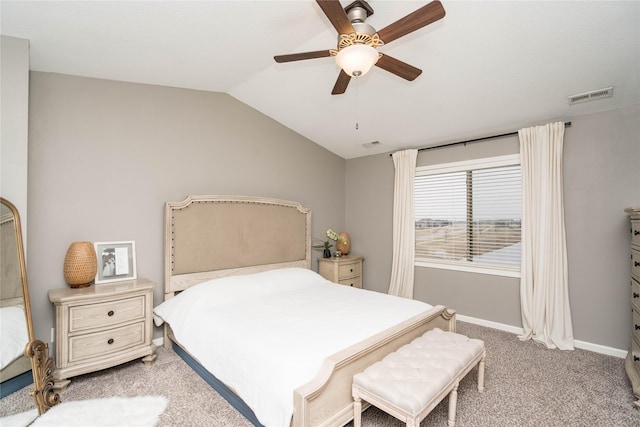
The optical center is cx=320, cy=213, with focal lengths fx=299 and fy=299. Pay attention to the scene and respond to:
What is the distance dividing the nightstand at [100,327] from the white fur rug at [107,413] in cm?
31

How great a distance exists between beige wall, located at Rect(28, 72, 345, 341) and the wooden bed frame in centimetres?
18

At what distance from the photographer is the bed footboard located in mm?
1488

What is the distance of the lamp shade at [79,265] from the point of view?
2502 mm

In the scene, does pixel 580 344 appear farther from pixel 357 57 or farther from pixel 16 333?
pixel 16 333

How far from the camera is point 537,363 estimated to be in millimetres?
2764

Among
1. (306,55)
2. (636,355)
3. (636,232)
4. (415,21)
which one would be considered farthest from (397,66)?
(636,355)

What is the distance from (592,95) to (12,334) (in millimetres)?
4799

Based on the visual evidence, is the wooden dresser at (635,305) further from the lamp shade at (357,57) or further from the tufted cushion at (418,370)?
the lamp shade at (357,57)

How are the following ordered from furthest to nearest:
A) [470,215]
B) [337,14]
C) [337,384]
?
[470,215] → [337,384] → [337,14]

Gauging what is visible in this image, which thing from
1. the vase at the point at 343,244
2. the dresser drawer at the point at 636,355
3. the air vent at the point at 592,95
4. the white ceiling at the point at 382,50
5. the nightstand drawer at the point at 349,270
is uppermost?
the white ceiling at the point at 382,50

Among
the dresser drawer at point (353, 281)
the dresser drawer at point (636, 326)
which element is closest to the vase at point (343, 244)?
the dresser drawer at point (353, 281)

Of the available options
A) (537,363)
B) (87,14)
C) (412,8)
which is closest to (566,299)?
(537,363)

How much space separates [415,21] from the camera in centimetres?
162

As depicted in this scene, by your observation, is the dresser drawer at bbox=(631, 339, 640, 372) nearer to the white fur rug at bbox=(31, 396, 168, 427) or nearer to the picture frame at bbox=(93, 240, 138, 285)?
the white fur rug at bbox=(31, 396, 168, 427)
